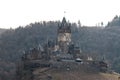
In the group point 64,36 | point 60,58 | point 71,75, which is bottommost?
point 71,75

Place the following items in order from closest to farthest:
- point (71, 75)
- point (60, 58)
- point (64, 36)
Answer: point (71, 75), point (60, 58), point (64, 36)

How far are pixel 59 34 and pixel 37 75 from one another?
36.4m

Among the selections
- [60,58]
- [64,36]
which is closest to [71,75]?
[60,58]

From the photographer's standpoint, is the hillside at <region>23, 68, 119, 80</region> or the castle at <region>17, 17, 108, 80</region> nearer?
the hillside at <region>23, 68, 119, 80</region>

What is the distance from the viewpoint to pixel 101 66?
418 feet

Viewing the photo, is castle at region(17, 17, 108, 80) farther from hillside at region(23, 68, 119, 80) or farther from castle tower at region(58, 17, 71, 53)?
hillside at region(23, 68, 119, 80)

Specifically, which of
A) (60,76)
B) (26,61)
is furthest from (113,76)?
(26,61)

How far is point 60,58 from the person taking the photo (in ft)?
429

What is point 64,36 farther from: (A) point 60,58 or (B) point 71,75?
(B) point 71,75

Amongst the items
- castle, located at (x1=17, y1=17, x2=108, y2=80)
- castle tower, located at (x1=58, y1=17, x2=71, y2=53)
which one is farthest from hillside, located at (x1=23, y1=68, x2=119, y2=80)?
castle tower, located at (x1=58, y1=17, x2=71, y2=53)

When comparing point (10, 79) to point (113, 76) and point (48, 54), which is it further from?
point (113, 76)

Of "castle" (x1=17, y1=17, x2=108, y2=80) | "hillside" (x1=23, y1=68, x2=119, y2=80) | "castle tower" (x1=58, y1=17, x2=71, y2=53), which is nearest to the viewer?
"hillside" (x1=23, y1=68, x2=119, y2=80)

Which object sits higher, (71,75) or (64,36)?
(64,36)

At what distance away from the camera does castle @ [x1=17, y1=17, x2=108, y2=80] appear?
125m
